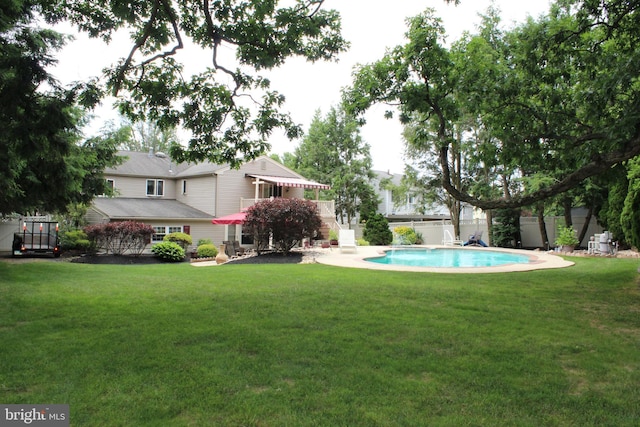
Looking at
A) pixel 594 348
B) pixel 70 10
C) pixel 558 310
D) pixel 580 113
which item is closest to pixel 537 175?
pixel 580 113

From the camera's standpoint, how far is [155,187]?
30797 millimetres

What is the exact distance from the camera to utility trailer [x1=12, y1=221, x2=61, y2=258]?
20875 mm

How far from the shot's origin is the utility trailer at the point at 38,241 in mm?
20875

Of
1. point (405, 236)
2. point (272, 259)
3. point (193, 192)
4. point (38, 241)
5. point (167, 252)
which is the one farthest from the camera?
point (405, 236)

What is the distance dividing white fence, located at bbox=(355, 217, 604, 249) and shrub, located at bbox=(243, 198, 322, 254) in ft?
48.1

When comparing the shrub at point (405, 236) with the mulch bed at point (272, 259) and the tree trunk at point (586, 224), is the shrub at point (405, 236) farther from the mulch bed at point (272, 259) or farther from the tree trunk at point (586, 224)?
the mulch bed at point (272, 259)

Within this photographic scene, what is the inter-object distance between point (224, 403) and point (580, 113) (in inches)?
392

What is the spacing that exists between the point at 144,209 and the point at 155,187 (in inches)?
164

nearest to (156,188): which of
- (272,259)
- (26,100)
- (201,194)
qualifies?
(201,194)

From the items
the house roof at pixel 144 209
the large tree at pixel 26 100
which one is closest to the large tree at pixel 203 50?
the large tree at pixel 26 100

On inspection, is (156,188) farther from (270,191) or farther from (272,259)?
(272,259)

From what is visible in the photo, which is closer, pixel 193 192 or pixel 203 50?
pixel 203 50

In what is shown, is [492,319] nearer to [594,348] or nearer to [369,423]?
[594,348]

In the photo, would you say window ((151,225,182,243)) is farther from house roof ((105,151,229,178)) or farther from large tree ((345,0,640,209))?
large tree ((345,0,640,209))
